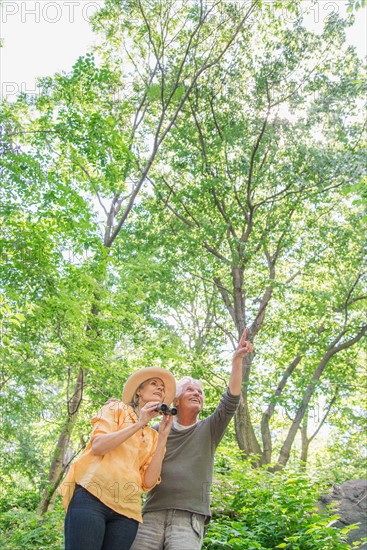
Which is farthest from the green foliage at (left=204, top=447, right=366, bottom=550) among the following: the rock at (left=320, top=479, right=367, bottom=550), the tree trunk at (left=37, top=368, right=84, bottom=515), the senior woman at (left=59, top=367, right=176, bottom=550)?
the tree trunk at (left=37, top=368, right=84, bottom=515)

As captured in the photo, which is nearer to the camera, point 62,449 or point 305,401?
point 62,449

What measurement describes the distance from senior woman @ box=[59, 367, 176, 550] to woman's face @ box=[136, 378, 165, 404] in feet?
0.47

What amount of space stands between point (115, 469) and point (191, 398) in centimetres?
90

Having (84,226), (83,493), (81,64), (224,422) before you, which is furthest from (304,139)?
(83,493)

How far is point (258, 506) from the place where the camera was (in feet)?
17.6

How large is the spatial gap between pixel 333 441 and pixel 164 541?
20.2m

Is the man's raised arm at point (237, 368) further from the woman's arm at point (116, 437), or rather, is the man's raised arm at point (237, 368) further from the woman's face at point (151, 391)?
the woman's arm at point (116, 437)

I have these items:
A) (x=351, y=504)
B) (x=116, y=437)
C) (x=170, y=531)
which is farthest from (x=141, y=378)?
(x=351, y=504)

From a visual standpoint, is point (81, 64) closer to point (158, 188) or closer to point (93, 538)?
point (158, 188)

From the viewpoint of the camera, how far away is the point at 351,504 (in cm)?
624

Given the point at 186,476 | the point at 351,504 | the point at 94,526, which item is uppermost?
the point at 351,504

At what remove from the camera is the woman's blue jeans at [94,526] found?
7.91 feet

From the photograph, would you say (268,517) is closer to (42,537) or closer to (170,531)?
(170,531)

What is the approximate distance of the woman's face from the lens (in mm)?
3068
